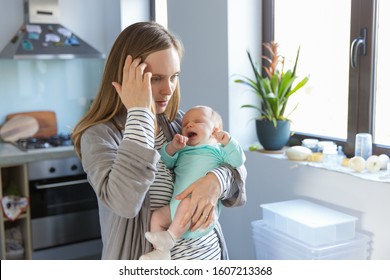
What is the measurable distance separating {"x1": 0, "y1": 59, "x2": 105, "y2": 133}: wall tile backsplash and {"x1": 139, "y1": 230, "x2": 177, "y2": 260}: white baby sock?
261cm

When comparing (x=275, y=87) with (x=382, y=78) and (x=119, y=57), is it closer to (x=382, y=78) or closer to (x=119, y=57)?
(x=382, y=78)

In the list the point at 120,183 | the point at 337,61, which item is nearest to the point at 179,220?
the point at 120,183

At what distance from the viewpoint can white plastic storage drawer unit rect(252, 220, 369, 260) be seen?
77.6 inches

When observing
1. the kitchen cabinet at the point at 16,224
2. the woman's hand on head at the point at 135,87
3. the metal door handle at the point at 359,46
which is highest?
the metal door handle at the point at 359,46

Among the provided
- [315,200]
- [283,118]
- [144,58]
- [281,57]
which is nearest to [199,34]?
[281,57]

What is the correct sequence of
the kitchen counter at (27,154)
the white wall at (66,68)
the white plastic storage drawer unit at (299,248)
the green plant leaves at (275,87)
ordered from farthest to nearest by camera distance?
the white wall at (66,68), the kitchen counter at (27,154), the green plant leaves at (275,87), the white plastic storage drawer unit at (299,248)

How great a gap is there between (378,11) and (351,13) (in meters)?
0.13

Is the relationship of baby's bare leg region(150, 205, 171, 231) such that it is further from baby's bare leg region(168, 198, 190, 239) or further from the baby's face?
the baby's face

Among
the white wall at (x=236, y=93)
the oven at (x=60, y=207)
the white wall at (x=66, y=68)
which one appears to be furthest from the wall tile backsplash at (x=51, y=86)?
the white wall at (x=236, y=93)

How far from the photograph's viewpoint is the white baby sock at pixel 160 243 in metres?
1.20

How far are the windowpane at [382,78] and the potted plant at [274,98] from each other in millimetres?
386

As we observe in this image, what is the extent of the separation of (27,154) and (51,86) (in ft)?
2.47

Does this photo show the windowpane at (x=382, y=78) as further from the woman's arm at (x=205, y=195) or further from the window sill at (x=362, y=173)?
the woman's arm at (x=205, y=195)

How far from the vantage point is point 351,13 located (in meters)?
2.33
